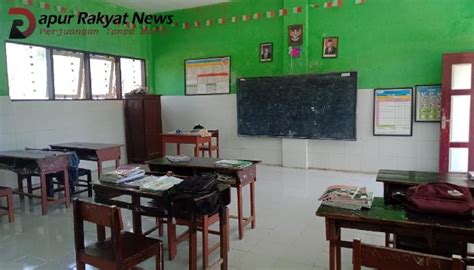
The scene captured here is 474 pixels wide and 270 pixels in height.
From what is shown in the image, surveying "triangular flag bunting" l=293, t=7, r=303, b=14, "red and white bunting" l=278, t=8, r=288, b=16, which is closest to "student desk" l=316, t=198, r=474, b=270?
"triangular flag bunting" l=293, t=7, r=303, b=14

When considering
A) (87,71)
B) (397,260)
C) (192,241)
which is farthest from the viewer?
(87,71)

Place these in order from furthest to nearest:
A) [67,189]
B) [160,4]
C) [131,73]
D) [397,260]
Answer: [131,73]
[160,4]
[67,189]
[397,260]

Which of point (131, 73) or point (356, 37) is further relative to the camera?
point (131, 73)

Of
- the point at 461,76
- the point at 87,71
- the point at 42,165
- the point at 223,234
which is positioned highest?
the point at 87,71

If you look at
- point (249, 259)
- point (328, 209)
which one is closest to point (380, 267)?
point (328, 209)

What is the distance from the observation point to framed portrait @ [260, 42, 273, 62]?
6.79 metres

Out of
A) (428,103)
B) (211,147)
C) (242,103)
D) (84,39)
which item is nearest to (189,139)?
(211,147)

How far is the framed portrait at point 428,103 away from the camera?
5.47m

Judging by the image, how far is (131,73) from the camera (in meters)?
7.68

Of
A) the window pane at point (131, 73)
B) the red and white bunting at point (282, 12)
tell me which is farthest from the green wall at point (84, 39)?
the red and white bunting at point (282, 12)

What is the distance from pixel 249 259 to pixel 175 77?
569cm

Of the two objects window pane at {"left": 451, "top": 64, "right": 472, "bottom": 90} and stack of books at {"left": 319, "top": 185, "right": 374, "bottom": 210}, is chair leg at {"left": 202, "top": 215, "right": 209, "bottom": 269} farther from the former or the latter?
window pane at {"left": 451, "top": 64, "right": 472, "bottom": 90}

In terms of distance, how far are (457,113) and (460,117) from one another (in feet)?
0.24

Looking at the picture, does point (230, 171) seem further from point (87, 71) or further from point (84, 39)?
point (84, 39)
